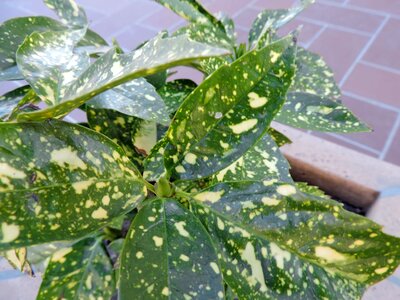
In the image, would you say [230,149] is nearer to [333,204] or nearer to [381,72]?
[333,204]

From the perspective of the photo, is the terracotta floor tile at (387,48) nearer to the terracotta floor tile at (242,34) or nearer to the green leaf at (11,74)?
Answer: the terracotta floor tile at (242,34)

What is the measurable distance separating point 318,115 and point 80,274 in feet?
1.28

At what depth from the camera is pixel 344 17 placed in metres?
2.01

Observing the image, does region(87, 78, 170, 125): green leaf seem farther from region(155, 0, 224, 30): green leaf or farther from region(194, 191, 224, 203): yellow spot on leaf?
region(155, 0, 224, 30): green leaf

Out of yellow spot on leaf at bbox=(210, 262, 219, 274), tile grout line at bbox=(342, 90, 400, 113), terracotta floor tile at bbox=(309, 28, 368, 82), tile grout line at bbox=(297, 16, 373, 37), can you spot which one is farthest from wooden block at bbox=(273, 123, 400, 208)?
tile grout line at bbox=(297, 16, 373, 37)

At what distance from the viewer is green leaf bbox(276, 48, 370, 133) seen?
53cm

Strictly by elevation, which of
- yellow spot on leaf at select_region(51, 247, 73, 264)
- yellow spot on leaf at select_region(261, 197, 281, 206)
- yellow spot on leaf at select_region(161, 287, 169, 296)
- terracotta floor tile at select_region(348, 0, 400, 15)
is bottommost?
terracotta floor tile at select_region(348, 0, 400, 15)

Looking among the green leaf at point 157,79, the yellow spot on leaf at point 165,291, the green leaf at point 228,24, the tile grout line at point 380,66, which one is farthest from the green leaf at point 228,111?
the tile grout line at point 380,66

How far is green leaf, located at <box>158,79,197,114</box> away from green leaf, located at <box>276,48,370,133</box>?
0.48 feet

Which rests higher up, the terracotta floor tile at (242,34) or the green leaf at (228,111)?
the green leaf at (228,111)

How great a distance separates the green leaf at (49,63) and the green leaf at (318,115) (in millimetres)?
268

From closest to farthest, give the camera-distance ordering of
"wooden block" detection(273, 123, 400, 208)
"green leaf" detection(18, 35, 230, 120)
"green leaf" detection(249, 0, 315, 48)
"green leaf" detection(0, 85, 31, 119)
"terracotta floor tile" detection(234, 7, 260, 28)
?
"green leaf" detection(18, 35, 230, 120) < "green leaf" detection(0, 85, 31, 119) < "green leaf" detection(249, 0, 315, 48) < "wooden block" detection(273, 123, 400, 208) < "terracotta floor tile" detection(234, 7, 260, 28)

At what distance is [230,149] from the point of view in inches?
14.7

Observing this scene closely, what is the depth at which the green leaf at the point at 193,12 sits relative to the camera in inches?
23.4
